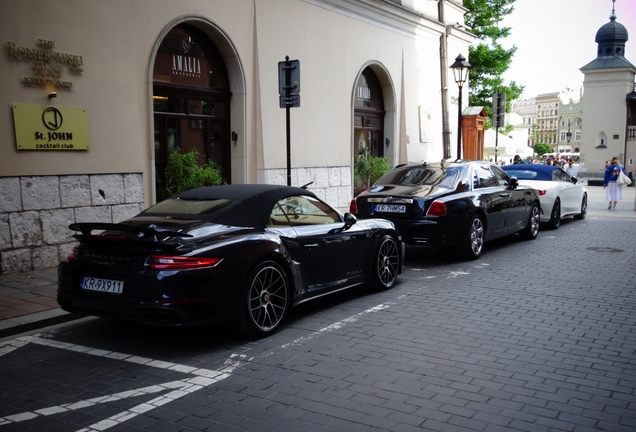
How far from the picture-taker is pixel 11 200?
8508 millimetres

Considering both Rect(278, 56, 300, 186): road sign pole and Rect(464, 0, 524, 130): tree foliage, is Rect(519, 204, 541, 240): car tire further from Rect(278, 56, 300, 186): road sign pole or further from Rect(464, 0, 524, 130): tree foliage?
Rect(464, 0, 524, 130): tree foliage

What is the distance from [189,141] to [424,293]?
6.85 metres

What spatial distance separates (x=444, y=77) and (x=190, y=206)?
63.3 feet

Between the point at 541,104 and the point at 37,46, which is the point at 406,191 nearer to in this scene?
the point at 37,46

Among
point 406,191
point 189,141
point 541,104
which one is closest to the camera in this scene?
point 406,191

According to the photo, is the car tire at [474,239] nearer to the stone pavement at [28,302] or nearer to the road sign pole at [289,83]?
the road sign pole at [289,83]

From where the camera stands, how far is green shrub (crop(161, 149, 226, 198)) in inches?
453

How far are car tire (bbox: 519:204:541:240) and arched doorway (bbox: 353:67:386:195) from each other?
256 inches

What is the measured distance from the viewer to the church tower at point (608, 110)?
47.3m

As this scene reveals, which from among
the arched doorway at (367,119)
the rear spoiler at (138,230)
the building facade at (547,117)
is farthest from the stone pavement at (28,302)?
the building facade at (547,117)

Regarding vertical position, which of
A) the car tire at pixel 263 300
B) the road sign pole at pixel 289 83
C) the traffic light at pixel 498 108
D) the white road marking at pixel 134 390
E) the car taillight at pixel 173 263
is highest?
the traffic light at pixel 498 108

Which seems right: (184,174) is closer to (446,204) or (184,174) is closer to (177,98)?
(177,98)

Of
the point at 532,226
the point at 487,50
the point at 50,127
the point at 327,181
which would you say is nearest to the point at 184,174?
the point at 50,127

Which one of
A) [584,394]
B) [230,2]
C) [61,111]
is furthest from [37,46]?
[584,394]
